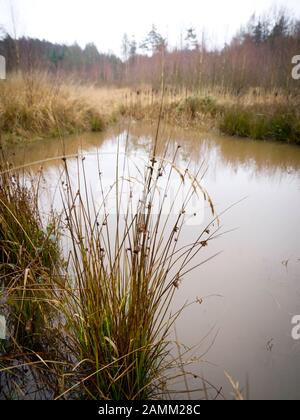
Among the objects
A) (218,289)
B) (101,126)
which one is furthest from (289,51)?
(218,289)

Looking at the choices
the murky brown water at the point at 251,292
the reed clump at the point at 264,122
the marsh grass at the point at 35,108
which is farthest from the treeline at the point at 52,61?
the reed clump at the point at 264,122

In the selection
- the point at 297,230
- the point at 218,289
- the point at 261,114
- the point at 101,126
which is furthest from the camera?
the point at 101,126

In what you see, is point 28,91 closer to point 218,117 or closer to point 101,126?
point 101,126

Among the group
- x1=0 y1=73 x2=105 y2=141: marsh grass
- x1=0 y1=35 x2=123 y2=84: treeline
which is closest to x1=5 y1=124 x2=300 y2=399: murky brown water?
x1=0 y1=73 x2=105 y2=141: marsh grass

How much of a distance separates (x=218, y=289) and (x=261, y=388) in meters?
0.53

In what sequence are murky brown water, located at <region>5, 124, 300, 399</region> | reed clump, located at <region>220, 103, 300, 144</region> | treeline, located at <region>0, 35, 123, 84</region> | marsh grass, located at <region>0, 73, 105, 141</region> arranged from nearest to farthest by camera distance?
murky brown water, located at <region>5, 124, 300, 399</region>
treeline, located at <region>0, 35, 123, 84</region>
marsh grass, located at <region>0, 73, 105, 141</region>
reed clump, located at <region>220, 103, 300, 144</region>

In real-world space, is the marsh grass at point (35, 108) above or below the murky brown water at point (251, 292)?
above

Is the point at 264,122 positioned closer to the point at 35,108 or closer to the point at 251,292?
the point at 35,108

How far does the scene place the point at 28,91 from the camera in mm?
4820

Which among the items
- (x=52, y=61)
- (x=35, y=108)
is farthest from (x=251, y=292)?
(x=52, y=61)

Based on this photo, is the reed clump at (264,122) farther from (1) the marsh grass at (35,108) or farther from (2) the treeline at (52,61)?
(2) the treeline at (52,61)

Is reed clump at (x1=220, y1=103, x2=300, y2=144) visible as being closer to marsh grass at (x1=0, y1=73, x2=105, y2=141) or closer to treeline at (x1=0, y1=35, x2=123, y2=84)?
marsh grass at (x1=0, y1=73, x2=105, y2=141)

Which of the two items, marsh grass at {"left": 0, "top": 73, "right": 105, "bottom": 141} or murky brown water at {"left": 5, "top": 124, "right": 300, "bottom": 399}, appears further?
marsh grass at {"left": 0, "top": 73, "right": 105, "bottom": 141}

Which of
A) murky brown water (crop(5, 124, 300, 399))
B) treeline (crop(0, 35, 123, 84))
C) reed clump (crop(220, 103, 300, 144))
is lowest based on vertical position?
murky brown water (crop(5, 124, 300, 399))
